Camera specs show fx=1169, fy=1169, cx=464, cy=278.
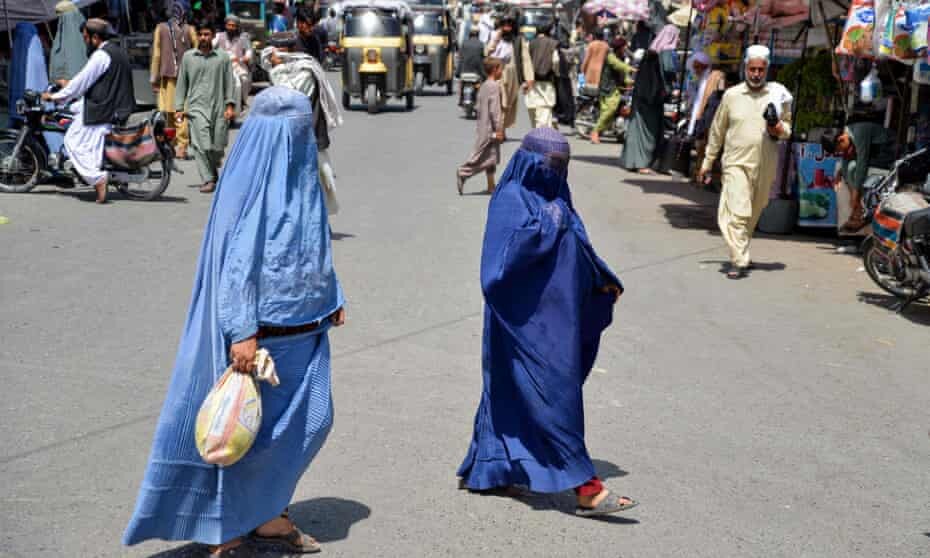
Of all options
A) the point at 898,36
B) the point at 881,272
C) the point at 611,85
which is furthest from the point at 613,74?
the point at 881,272

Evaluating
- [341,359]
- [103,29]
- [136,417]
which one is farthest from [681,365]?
[103,29]

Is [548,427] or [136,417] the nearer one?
[548,427]

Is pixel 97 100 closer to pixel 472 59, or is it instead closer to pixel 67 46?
pixel 67 46

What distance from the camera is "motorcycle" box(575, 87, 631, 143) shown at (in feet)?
65.7

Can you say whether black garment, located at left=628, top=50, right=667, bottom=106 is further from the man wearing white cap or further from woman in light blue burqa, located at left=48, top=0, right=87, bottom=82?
woman in light blue burqa, located at left=48, top=0, right=87, bottom=82

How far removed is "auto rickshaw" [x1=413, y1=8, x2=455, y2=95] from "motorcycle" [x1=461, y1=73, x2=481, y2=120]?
5.26 meters

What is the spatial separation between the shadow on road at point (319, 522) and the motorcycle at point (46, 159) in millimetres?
8024

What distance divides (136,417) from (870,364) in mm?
4219

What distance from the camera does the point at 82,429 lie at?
5.18m

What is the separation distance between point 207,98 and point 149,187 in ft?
3.68

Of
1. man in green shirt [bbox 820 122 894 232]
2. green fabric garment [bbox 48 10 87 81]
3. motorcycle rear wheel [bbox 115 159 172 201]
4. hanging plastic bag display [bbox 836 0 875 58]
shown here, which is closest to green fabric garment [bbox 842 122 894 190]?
man in green shirt [bbox 820 122 894 232]

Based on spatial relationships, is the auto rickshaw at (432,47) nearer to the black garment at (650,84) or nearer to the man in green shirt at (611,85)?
the man in green shirt at (611,85)

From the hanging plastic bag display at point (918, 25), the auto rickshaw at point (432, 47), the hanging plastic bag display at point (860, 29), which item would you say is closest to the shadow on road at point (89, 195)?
the hanging plastic bag display at point (860, 29)

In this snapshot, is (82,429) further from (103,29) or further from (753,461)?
(103,29)
